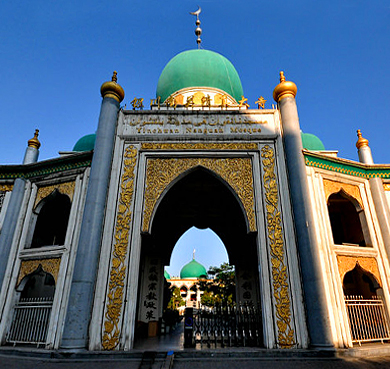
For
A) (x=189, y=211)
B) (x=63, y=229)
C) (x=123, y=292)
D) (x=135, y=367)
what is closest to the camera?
(x=135, y=367)

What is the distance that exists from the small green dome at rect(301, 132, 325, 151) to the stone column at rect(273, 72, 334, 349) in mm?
4317

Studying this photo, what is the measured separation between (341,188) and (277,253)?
10.1ft

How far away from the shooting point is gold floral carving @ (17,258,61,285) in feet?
25.8

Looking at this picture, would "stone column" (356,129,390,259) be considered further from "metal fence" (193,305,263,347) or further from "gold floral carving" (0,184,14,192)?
"gold floral carving" (0,184,14,192)

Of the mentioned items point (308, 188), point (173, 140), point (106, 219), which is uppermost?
point (173, 140)

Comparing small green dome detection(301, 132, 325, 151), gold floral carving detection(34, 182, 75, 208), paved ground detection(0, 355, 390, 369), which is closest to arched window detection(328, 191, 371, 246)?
Answer: small green dome detection(301, 132, 325, 151)

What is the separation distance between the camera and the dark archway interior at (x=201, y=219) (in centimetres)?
1160

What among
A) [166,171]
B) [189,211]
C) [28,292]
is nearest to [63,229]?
[28,292]

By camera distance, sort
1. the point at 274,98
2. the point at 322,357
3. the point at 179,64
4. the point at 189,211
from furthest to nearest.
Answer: the point at 179,64, the point at 189,211, the point at 274,98, the point at 322,357

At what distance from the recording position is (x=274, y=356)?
6.37 metres

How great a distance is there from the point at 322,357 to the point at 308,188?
3.94m

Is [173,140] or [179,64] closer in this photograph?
[173,140]

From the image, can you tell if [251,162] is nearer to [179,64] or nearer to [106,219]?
[106,219]

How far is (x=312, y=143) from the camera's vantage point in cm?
1305
